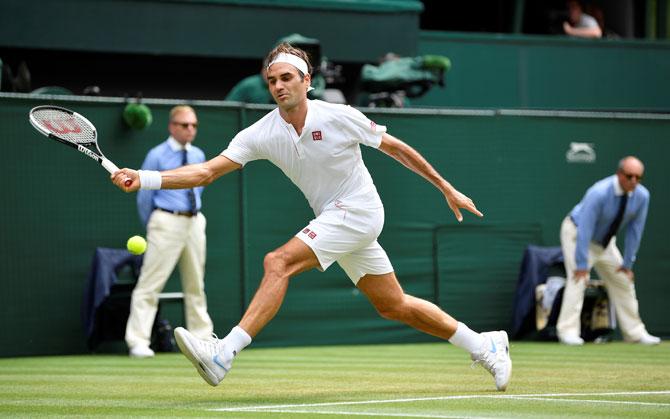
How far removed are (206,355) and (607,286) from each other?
872 cm

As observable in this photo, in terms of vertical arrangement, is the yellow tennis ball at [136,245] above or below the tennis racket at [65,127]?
below

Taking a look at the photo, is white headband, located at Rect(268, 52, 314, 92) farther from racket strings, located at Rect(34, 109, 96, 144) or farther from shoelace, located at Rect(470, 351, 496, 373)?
shoelace, located at Rect(470, 351, 496, 373)

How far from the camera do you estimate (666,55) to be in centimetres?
2231

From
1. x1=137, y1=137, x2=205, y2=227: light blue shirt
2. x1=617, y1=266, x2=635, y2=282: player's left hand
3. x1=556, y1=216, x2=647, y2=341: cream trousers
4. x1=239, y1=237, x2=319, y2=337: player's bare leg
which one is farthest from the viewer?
x1=617, y1=266, x2=635, y2=282: player's left hand

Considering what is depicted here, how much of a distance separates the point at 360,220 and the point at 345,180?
29 cm

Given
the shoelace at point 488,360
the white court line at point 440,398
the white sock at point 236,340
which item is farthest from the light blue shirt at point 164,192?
the white court line at point 440,398

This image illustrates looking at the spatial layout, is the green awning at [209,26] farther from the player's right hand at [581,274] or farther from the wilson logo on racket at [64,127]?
the wilson logo on racket at [64,127]

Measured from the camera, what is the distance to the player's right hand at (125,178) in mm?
7961

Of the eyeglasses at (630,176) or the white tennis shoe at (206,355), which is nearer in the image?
the white tennis shoe at (206,355)

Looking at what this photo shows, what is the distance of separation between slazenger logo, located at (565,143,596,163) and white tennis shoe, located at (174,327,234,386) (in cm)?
949

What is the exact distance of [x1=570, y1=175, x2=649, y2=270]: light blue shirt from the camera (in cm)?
1490

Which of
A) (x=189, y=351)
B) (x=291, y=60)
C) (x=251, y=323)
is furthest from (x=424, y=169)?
(x=189, y=351)

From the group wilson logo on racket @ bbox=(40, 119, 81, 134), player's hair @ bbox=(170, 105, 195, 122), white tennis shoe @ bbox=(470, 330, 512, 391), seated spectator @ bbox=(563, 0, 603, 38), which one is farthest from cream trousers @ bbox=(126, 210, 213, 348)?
seated spectator @ bbox=(563, 0, 603, 38)

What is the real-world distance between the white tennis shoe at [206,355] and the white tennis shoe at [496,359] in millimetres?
1858
